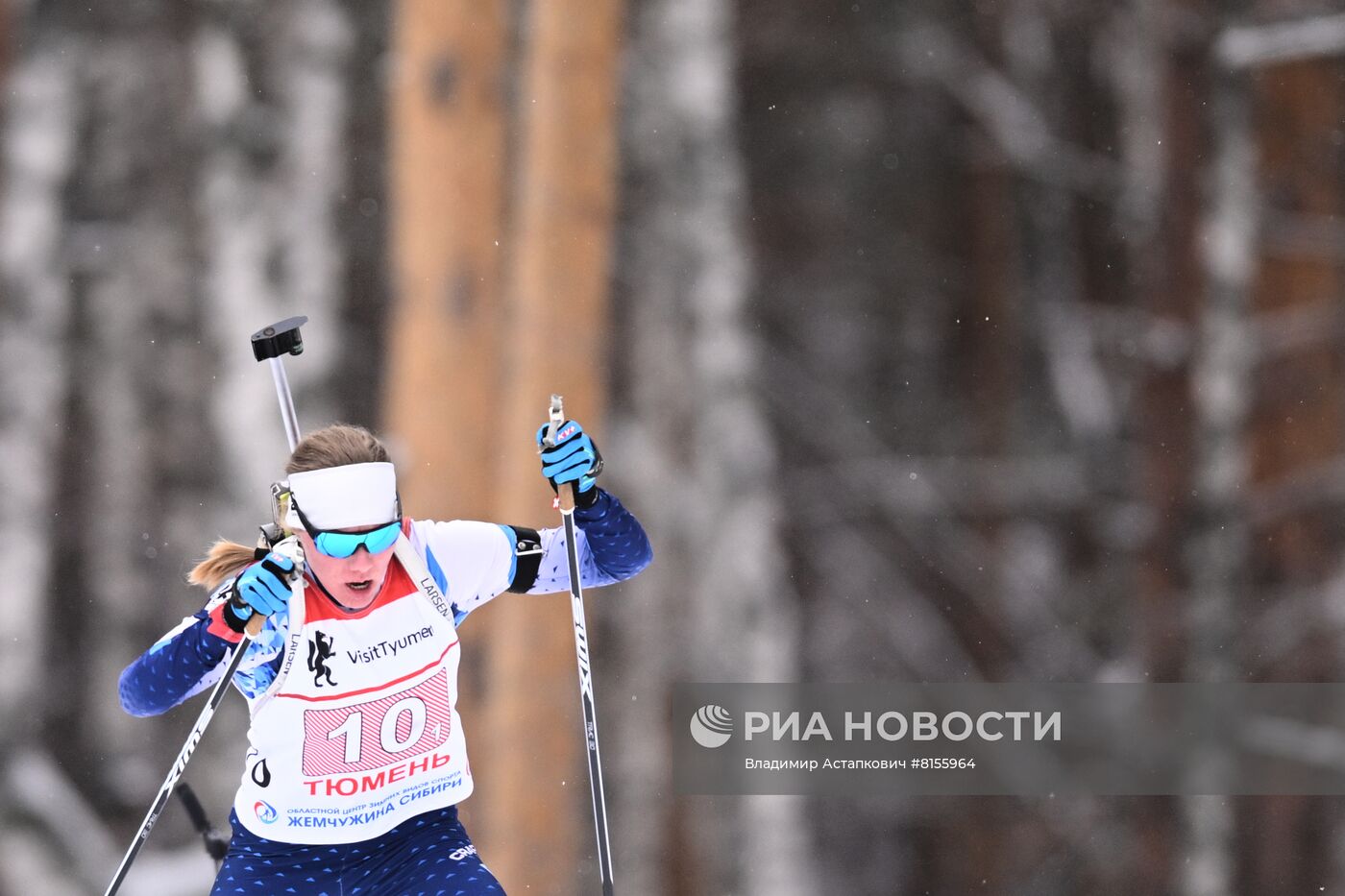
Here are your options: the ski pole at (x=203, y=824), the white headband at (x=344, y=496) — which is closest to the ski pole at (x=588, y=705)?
the white headband at (x=344, y=496)

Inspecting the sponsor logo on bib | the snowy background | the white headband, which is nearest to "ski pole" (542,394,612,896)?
the white headband

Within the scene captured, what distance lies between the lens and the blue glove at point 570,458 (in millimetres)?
2393

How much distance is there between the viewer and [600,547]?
2561 millimetres

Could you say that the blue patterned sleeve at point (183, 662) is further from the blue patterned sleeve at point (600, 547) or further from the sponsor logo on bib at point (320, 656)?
the blue patterned sleeve at point (600, 547)

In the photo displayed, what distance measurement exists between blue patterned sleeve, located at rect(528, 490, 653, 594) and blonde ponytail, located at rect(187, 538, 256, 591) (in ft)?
1.93

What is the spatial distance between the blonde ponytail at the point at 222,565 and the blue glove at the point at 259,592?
215 mm

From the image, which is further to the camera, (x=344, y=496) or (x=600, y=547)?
(x=600, y=547)

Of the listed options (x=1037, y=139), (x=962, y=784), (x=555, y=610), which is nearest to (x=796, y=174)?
(x=1037, y=139)

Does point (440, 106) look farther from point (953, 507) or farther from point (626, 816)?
point (626, 816)

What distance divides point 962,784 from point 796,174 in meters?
1.93

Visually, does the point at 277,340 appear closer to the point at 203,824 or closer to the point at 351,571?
the point at 351,571

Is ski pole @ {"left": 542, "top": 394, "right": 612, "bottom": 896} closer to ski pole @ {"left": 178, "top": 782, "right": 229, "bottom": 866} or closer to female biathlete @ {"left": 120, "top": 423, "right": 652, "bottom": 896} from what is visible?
female biathlete @ {"left": 120, "top": 423, "right": 652, "bottom": 896}

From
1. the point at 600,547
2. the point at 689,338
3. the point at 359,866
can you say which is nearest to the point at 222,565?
the point at 359,866

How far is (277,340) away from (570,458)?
2.18 ft
